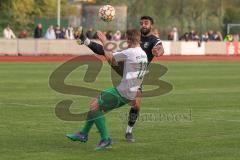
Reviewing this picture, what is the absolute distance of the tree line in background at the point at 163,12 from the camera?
73375mm

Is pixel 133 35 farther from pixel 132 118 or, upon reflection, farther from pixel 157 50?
pixel 132 118

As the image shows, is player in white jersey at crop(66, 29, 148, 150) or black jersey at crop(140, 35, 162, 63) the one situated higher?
black jersey at crop(140, 35, 162, 63)

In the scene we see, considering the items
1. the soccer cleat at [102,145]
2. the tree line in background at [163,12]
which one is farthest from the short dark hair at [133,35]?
the tree line in background at [163,12]

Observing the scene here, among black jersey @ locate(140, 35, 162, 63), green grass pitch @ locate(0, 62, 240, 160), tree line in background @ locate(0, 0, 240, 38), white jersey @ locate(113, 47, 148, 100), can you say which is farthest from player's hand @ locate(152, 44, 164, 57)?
tree line in background @ locate(0, 0, 240, 38)

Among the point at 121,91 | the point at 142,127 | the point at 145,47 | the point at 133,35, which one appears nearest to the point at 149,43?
the point at 145,47

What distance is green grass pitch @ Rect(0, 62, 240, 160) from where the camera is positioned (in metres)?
12.7

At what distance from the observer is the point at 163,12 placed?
9394 centimetres

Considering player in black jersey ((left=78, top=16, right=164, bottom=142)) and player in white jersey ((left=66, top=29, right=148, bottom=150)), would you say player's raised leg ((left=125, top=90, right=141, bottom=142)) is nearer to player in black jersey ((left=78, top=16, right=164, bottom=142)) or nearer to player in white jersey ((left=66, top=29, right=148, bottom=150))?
player in black jersey ((left=78, top=16, right=164, bottom=142))

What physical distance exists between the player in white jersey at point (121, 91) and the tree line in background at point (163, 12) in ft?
178

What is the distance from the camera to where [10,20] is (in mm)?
73562

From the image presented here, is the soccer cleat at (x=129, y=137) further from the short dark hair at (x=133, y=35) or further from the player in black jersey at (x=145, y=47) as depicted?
the short dark hair at (x=133, y=35)

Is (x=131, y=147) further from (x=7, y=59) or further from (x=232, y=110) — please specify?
(x=7, y=59)

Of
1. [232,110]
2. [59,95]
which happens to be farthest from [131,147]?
[59,95]

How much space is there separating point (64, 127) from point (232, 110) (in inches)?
209
